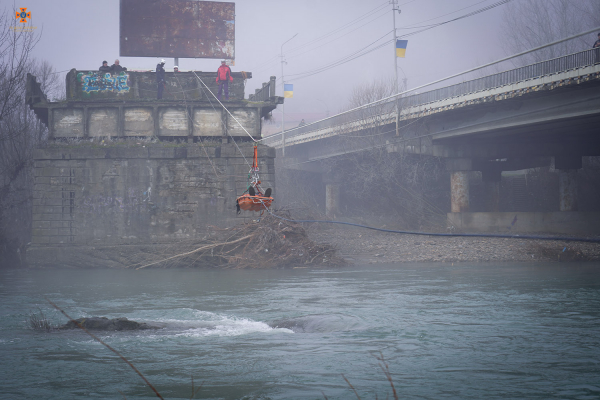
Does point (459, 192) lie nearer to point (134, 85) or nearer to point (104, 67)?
point (134, 85)

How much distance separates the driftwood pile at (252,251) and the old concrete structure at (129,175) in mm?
737

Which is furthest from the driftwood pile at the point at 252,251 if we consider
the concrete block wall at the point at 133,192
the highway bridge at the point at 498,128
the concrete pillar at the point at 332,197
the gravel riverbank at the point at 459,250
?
the concrete pillar at the point at 332,197

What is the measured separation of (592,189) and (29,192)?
39864mm

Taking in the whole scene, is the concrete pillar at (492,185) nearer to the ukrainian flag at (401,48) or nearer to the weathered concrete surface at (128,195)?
the ukrainian flag at (401,48)

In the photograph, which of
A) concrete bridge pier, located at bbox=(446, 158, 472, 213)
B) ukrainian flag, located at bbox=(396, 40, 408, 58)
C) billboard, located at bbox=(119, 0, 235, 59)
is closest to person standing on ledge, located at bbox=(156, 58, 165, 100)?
billboard, located at bbox=(119, 0, 235, 59)

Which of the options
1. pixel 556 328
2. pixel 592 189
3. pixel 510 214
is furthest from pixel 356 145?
pixel 556 328

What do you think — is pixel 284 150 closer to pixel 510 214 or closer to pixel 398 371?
pixel 510 214

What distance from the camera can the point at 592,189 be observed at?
4088cm

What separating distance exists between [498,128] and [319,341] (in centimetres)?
2200

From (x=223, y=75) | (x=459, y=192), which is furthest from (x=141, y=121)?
(x=459, y=192)

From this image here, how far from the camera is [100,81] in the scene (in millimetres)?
26312

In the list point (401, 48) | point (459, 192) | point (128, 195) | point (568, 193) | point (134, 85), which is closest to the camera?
point (128, 195)

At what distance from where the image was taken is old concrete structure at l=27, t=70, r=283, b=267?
79.3 ft

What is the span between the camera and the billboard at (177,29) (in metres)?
30.1
